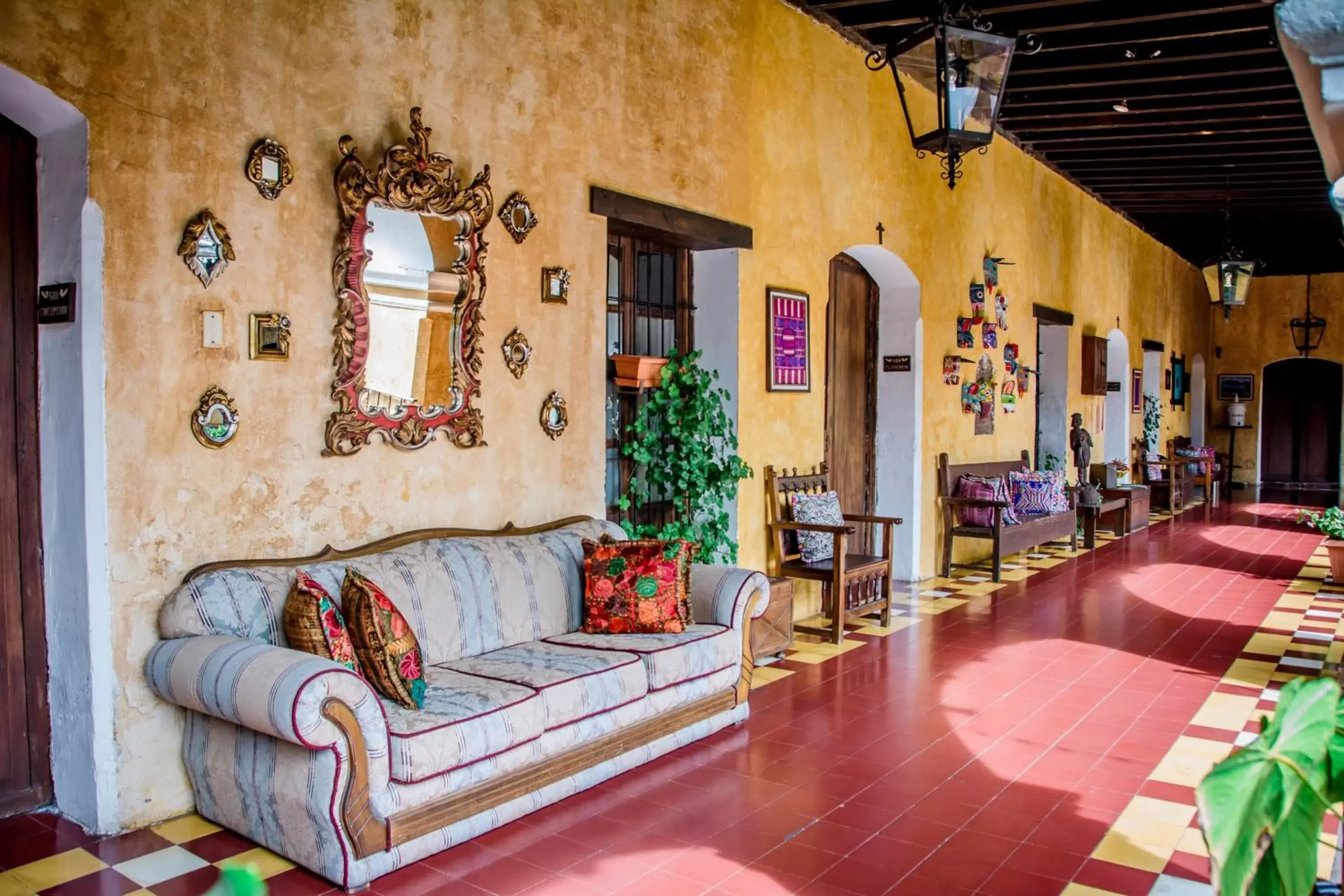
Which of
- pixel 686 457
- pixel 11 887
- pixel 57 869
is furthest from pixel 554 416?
pixel 11 887

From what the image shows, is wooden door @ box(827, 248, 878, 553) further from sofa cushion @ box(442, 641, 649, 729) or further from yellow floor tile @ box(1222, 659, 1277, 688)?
sofa cushion @ box(442, 641, 649, 729)

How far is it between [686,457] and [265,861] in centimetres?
306

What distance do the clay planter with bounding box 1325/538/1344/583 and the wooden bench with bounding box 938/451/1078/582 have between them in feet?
7.11

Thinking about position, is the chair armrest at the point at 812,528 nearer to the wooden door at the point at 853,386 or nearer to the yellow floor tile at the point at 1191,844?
the wooden door at the point at 853,386

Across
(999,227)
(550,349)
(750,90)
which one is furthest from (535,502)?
(999,227)

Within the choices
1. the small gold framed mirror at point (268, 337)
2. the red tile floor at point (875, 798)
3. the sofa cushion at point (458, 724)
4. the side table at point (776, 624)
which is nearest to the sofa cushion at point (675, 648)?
the red tile floor at point (875, 798)

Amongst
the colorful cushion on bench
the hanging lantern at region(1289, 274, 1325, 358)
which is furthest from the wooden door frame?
the hanging lantern at region(1289, 274, 1325, 358)

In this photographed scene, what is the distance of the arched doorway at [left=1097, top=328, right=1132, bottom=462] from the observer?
45.7 ft

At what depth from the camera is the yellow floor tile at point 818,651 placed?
5.94 m

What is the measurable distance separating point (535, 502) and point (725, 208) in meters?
2.24

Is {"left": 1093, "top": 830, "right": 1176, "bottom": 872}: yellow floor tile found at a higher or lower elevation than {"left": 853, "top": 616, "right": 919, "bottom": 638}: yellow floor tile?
lower

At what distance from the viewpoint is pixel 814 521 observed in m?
6.70

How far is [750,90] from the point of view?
20.8 feet

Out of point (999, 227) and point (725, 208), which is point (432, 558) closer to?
point (725, 208)
